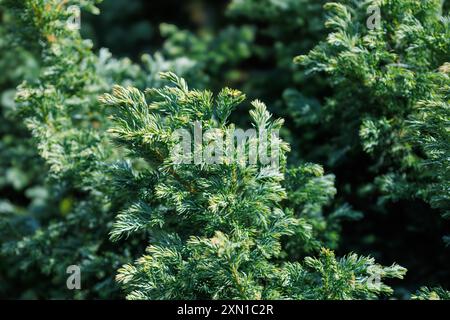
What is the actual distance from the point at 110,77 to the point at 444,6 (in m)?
1.82

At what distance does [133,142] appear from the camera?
79.8 inches

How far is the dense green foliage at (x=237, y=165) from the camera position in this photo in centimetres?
203

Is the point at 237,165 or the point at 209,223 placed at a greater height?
the point at 237,165

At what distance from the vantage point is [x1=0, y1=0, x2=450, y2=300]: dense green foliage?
6.64 feet

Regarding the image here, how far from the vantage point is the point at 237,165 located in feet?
6.59

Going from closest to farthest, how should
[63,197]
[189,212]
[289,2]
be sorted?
[189,212], [289,2], [63,197]

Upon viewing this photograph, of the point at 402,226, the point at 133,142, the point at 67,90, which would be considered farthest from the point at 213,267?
the point at 402,226

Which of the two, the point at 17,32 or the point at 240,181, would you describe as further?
the point at 17,32

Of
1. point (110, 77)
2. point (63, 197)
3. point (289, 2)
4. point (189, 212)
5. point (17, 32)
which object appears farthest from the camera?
point (63, 197)

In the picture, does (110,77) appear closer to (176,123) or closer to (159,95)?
(159,95)

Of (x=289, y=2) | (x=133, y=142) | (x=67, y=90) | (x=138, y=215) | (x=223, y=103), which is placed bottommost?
(x=138, y=215)

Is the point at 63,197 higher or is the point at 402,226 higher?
the point at 63,197

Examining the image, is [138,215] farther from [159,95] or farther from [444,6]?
[444,6]

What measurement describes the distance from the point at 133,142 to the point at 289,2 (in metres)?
1.71
